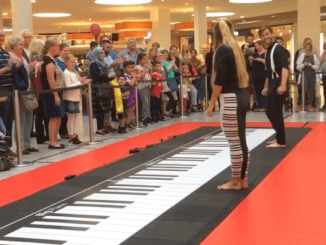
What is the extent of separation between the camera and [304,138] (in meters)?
9.21

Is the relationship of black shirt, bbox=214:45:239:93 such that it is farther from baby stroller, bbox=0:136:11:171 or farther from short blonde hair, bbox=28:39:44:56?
short blonde hair, bbox=28:39:44:56

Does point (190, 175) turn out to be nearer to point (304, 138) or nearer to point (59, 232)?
point (59, 232)

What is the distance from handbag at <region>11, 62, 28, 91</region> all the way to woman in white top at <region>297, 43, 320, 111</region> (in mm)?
7545

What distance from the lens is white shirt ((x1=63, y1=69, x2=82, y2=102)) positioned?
930 cm

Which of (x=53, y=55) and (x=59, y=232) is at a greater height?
(x=53, y=55)

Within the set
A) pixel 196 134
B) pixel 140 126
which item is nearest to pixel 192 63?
pixel 140 126

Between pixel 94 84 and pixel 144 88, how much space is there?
1477 millimetres

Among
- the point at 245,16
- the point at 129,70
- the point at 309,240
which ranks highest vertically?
the point at 245,16

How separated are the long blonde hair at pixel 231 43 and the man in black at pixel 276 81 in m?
2.26

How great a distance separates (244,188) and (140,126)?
6.01 m

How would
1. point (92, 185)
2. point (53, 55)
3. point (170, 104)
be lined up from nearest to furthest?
point (92, 185), point (53, 55), point (170, 104)

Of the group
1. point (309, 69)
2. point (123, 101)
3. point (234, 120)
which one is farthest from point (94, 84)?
point (309, 69)

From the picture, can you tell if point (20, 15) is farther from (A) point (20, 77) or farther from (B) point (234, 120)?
(B) point (234, 120)

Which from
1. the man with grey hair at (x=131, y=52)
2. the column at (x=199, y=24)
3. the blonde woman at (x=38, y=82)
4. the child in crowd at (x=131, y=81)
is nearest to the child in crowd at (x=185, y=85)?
the man with grey hair at (x=131, y=52)
